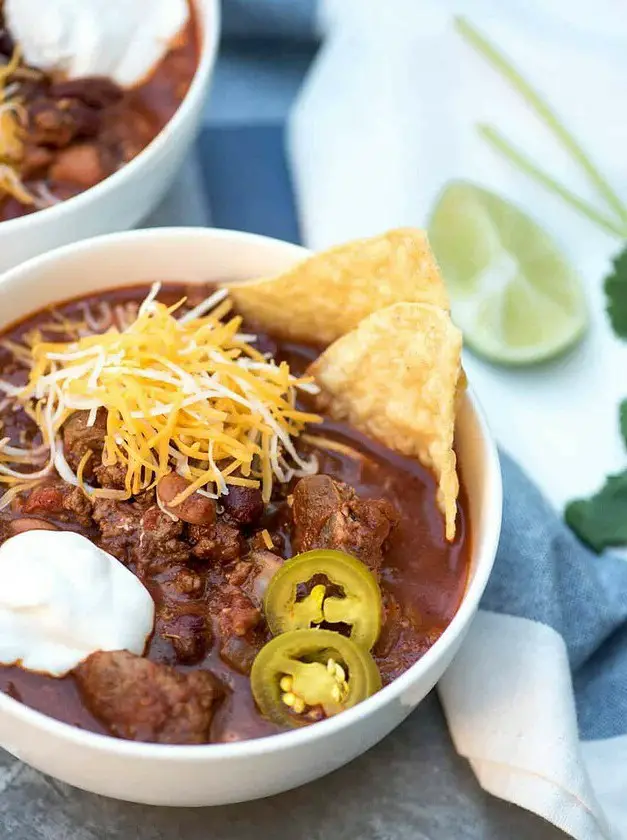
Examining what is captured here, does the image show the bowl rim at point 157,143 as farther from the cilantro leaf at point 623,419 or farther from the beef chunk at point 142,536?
the cilantro leaf at point 623,419

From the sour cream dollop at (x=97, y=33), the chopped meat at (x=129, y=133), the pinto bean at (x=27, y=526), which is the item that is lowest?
the pinto bean at (x=27, y=526)

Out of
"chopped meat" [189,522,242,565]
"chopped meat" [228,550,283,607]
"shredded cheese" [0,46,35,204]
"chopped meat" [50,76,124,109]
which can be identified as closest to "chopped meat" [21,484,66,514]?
"chopped meat" [189,522,242,565]

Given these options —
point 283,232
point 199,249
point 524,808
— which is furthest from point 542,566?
point 283,232

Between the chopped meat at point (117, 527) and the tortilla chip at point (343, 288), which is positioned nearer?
the chopped meat at point (117, 527)

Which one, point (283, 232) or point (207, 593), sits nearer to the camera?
point (207, 593)

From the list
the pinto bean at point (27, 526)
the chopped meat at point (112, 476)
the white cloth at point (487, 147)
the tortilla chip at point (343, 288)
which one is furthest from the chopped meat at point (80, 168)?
the pinto bean at point (27, 526)

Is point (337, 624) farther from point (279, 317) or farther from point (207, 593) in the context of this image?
point (279, 317)

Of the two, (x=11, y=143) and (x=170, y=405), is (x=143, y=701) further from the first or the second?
(x=11, y=143)
